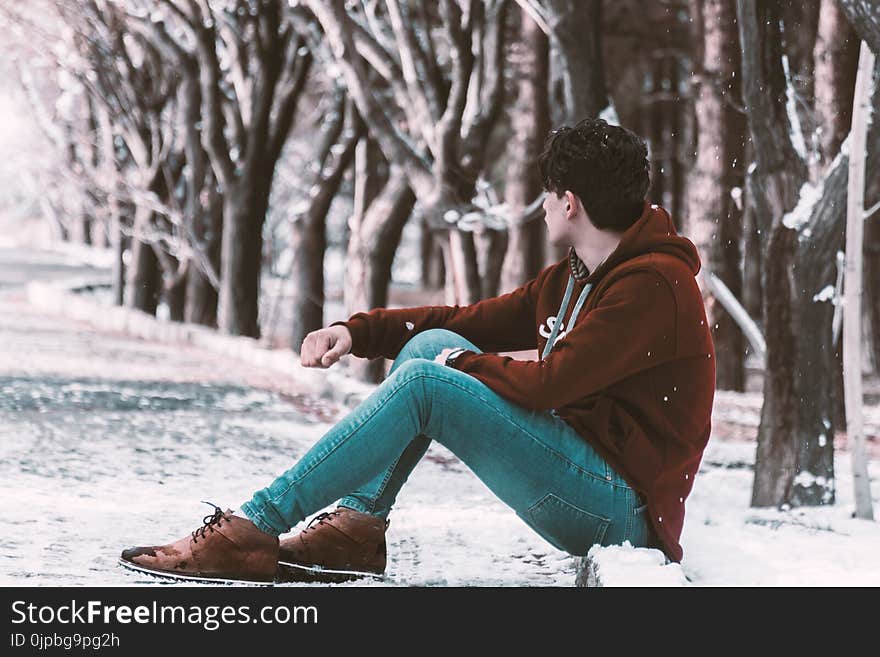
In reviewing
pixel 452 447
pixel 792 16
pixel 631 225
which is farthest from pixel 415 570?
pixel 792 16

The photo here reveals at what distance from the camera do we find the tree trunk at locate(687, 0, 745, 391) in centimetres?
1284

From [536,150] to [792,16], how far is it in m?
5.82

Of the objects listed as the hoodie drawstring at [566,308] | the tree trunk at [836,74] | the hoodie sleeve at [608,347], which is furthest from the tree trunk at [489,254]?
the hoodie sleeve at [608,347]

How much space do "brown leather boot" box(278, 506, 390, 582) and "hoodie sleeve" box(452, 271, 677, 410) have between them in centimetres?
74

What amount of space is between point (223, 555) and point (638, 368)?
4.12 ft

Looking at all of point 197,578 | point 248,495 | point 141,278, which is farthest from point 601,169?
point 141,278

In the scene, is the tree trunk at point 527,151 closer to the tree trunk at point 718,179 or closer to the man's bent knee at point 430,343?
the tree trunk at point 718,179

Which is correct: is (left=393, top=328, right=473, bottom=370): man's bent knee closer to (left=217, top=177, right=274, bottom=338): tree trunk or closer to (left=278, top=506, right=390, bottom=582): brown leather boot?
(left=278, top=506, right=390, bottom=582): brown leather boot

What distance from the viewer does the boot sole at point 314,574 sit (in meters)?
4.13

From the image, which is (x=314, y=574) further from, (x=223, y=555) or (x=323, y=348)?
(x=323, y=348)

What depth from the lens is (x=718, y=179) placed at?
13.1m

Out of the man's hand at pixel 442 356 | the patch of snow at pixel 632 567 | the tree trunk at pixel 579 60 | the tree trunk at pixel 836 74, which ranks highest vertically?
the tree trunk at pixel 579 60

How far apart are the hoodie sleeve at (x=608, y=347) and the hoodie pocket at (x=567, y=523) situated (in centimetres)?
31

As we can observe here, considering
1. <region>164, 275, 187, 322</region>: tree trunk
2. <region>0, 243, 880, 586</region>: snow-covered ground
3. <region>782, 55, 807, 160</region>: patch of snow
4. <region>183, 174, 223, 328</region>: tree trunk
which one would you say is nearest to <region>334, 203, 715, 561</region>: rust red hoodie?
<region>0, 243, 880, 586</region>: snow-covered ground
